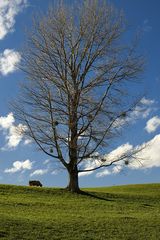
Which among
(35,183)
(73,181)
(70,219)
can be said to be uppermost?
(35,183)

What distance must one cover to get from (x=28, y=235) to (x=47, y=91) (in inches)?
898

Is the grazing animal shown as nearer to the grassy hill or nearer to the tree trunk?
the tree trunk

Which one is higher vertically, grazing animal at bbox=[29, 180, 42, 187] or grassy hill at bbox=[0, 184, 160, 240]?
grazing animal at bbox=[29, 180, 42, 187]

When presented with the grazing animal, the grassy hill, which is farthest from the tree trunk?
the grazing animal

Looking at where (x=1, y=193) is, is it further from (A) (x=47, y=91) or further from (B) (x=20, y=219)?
(B) (x=20, y=219)

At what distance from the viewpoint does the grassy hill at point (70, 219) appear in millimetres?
17516

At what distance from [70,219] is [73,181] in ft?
53.8

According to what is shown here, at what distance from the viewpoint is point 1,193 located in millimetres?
31953

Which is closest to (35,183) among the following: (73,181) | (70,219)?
(73,181)

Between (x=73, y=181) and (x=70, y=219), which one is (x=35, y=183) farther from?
(x=70, y=219)

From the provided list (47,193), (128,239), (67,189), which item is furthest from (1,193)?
(128,239)

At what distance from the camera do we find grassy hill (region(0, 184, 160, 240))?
57.5 ft

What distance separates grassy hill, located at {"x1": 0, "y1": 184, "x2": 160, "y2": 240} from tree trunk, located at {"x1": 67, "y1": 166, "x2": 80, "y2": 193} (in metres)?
2.88

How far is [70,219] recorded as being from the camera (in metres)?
20.9
